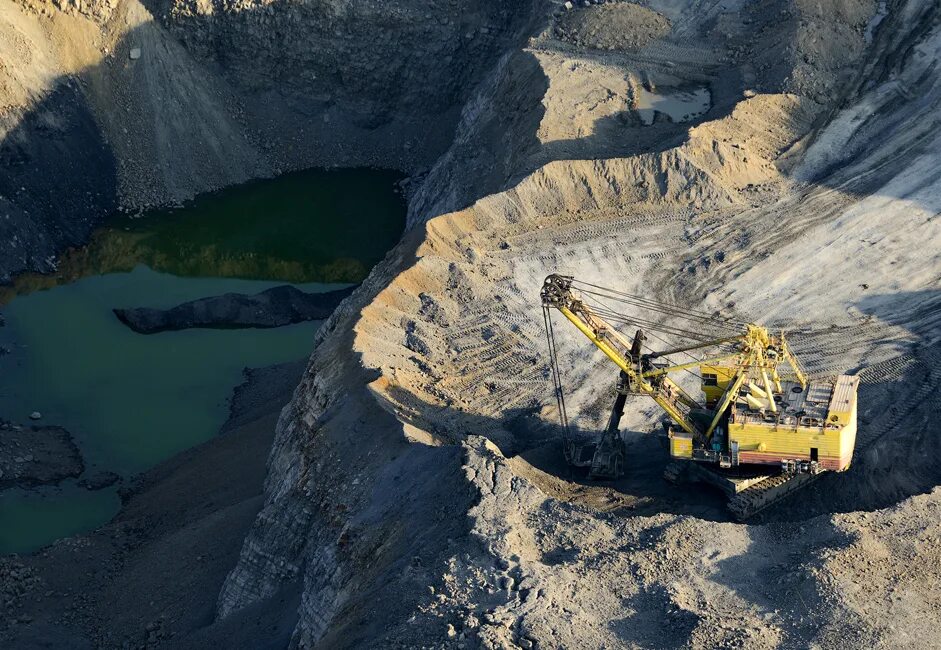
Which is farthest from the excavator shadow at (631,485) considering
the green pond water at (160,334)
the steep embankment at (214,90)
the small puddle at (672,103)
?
the steep embankment at (214,90)

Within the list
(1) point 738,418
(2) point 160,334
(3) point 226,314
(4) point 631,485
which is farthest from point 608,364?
(2) point 160,334

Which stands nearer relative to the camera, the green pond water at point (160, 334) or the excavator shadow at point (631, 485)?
the excavator shadow at point (631, 485)

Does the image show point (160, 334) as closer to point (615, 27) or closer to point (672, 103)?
point (672, 103)

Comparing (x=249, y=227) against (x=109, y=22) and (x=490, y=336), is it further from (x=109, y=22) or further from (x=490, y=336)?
(x=490, y=336)

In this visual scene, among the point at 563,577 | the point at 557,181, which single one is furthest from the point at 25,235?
the point at 563,577

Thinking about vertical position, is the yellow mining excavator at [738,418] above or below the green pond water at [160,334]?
below

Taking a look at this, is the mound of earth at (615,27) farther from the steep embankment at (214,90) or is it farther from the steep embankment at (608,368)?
the steep embankment at (214,90)

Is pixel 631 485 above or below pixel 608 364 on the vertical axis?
below
